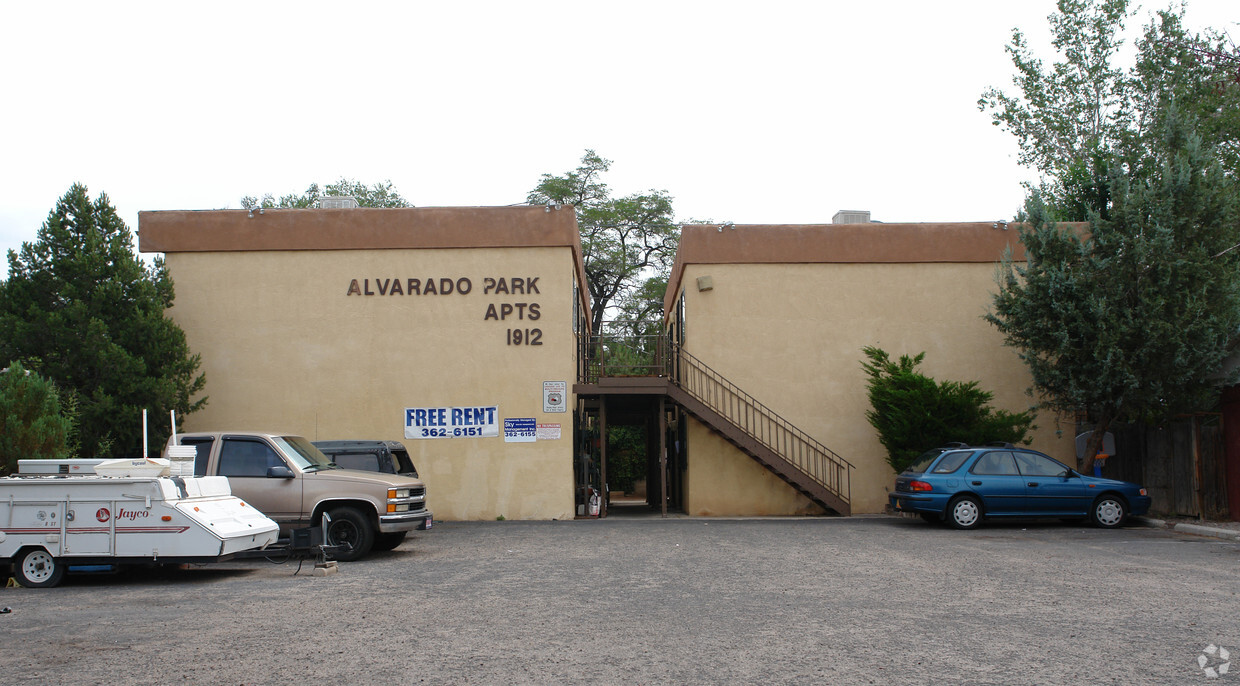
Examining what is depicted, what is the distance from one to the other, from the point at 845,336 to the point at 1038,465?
5.23 metres

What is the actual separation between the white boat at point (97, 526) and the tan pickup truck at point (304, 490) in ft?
6.52

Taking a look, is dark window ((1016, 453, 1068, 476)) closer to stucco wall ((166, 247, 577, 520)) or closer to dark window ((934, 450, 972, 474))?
dark window ((934, 450, 972, 474))

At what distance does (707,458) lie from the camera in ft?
65.2

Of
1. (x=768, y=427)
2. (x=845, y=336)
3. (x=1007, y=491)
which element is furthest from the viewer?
(x=845, y=336)

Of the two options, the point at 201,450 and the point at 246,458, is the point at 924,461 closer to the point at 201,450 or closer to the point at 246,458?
the point at 246,458

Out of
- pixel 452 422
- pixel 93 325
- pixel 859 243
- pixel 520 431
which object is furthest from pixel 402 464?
pixel 859 243

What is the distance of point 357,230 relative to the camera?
1930 centimetres

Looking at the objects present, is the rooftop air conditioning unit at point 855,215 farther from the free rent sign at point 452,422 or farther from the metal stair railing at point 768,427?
the free rent sign at point 452,422

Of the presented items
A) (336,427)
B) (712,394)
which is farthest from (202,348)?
(712,394)

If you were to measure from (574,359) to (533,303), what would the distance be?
2.05 metres

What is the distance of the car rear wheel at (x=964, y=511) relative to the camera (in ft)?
52.3

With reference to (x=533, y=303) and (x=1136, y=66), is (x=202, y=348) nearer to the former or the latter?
(x=533, y=303)

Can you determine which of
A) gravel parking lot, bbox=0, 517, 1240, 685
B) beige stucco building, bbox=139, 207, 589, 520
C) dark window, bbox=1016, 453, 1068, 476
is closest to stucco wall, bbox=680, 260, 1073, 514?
beige stucco building, bbox=139, 207, 589, 520

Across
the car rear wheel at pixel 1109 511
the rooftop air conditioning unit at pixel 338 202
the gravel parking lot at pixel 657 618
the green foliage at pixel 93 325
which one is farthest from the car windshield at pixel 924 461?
the green foliage at pixel 93 325
